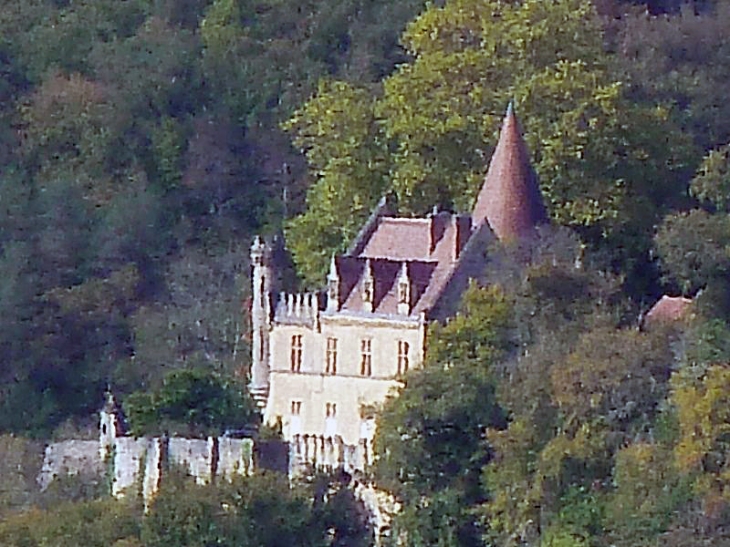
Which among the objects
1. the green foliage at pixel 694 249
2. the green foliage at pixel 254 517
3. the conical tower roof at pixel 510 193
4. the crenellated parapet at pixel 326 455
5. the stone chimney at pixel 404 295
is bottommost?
the green foliage at pixel 254 517

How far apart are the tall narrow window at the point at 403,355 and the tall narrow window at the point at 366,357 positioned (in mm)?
398

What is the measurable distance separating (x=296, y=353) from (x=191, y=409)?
6.13 feet

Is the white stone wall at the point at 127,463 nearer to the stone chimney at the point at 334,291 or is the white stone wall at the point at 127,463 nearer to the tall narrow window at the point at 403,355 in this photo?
the stone chimney at the point at 334,291

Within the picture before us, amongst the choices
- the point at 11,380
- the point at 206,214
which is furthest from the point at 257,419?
the point at 206,214

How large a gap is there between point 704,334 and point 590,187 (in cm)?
799

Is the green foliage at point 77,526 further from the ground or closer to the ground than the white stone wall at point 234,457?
closer to the ground

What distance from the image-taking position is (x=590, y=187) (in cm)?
5931

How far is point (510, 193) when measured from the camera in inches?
2175

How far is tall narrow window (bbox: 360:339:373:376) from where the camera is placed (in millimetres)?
53031

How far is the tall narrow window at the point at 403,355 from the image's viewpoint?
52.8m

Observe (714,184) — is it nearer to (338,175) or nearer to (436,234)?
(338,175)

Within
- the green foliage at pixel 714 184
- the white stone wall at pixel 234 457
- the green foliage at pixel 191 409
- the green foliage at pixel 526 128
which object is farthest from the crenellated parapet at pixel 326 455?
the green foliage at pixel 714 184

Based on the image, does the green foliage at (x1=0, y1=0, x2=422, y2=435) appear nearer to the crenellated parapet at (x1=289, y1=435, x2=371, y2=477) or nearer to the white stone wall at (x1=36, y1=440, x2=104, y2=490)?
the white stone wall at (x1=36, y1=440, x2=104, y2=490)

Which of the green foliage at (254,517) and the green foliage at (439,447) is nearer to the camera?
the green foliage at (439,447)
